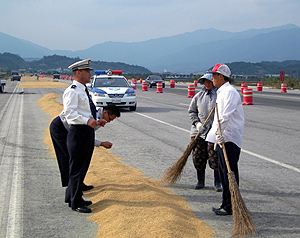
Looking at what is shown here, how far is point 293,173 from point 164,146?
11.1 ft

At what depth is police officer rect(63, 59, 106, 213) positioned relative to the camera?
456 centimetres

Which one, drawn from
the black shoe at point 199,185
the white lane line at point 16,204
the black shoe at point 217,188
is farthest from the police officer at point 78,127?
the black shoe at point 217,188

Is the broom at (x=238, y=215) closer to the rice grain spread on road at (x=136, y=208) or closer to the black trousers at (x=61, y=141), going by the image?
the rice grain spread on road at (x=136, y=208)

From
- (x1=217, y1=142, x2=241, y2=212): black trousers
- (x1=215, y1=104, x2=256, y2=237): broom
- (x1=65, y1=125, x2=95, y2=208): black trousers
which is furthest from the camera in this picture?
(x1=65, y1=125, x2=95, y2=208): black trousers

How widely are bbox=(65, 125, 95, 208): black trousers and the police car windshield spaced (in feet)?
43.8

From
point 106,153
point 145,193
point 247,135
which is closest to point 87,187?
point 145,193

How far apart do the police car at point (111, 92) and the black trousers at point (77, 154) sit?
12311 millimetres

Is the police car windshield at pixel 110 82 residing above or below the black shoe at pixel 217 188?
above

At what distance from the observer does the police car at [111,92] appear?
17125 mm

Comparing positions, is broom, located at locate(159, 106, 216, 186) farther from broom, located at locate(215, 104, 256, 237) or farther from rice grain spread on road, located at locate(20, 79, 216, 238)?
broom, located at locate(215, 104, 256, 237)

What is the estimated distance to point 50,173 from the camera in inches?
267

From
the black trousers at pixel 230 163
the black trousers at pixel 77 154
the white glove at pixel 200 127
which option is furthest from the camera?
the white glove at pixel 200 127

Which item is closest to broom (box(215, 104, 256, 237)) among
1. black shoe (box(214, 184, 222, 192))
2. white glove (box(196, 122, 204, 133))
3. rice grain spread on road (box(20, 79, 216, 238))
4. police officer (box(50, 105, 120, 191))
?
rice grain spread on road (box(20, 79, 216, 238))

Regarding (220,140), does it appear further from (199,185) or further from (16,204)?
(16,204)
